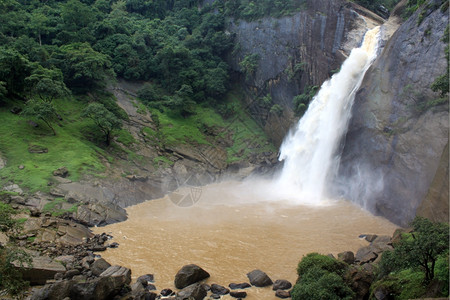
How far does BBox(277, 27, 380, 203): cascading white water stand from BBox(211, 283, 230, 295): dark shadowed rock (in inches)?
563

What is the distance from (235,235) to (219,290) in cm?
606

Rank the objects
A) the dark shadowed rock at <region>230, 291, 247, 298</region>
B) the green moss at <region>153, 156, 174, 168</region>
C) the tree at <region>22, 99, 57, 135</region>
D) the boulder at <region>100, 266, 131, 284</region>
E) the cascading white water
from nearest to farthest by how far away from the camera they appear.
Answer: the dark shadowed rock at <region>230, 291, 247, 298</region>
the boulder at <region>100, 266, 131, 284</region>
the tree at <region>22, 99, 57, 135</region>
the cascading white water
the green moss at <region>153, 156, 174, 168</region>

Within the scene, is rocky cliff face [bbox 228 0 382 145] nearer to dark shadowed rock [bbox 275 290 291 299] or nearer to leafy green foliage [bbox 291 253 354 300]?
leafy green foliage [bbox 291 253 354 300]

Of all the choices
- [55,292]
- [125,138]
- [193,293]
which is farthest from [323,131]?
[55,292]

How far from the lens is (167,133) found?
37.7 meters

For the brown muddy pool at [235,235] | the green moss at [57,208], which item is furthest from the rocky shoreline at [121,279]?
the green moss at [57,208]

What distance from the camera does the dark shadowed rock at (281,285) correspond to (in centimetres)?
1455

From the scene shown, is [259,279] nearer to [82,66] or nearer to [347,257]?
[347,257]

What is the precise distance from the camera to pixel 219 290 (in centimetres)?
1445

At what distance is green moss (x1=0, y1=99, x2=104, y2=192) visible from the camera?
24234 millimetres

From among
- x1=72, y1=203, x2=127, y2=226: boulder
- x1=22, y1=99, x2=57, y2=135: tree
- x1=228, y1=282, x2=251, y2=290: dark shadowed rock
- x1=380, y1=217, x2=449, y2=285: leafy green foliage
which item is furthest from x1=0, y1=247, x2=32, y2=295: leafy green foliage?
x1=22, y1=99, x2=57, y2=135: tree

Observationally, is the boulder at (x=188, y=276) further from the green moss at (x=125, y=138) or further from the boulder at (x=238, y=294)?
the green moss at (x=125, y=138)

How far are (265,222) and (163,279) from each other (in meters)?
8.82

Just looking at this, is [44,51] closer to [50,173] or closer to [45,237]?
[50,173]
